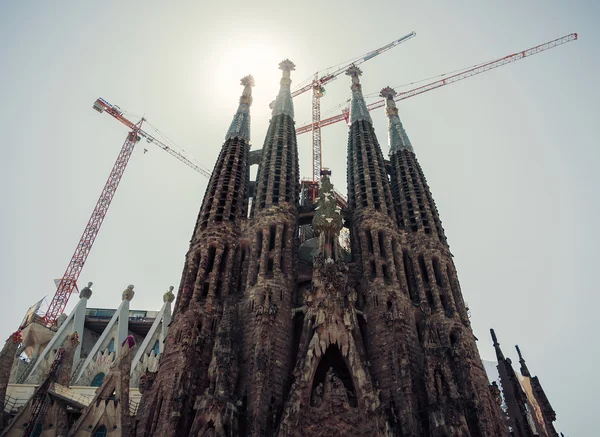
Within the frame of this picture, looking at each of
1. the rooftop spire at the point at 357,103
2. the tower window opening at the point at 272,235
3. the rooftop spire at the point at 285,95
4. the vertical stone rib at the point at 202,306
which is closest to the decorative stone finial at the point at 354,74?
the rooftop spire at the point at 357,103

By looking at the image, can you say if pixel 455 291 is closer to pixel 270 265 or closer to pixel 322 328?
pixel 322 328

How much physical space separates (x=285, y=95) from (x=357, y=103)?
21.8 ft

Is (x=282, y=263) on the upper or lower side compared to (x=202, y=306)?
Answer: upper

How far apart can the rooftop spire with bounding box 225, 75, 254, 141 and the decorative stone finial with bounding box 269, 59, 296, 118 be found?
241cm

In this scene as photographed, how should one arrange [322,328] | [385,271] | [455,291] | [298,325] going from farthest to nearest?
[385,271] → [455,291] → [298,325] → [322,328]

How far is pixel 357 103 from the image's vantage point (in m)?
45.1

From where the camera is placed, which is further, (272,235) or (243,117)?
(243,117)

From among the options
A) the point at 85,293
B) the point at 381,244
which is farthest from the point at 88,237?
the point at 381,244

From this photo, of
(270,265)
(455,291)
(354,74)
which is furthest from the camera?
(354,74)

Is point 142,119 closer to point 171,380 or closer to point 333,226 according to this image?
A: point 333,226

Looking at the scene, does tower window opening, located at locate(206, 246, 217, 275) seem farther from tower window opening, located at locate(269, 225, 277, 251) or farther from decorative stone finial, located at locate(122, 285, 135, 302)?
decorative stone finial, located at locate(122, 285, 135, 302)

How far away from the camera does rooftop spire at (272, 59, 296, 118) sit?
43344 mm

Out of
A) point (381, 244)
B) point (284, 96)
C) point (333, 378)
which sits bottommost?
point (333, 378)

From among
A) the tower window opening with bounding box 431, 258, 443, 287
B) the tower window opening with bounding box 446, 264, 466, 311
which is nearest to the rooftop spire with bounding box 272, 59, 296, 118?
the tower window opening with bounding box 431, 258, 443, 287
